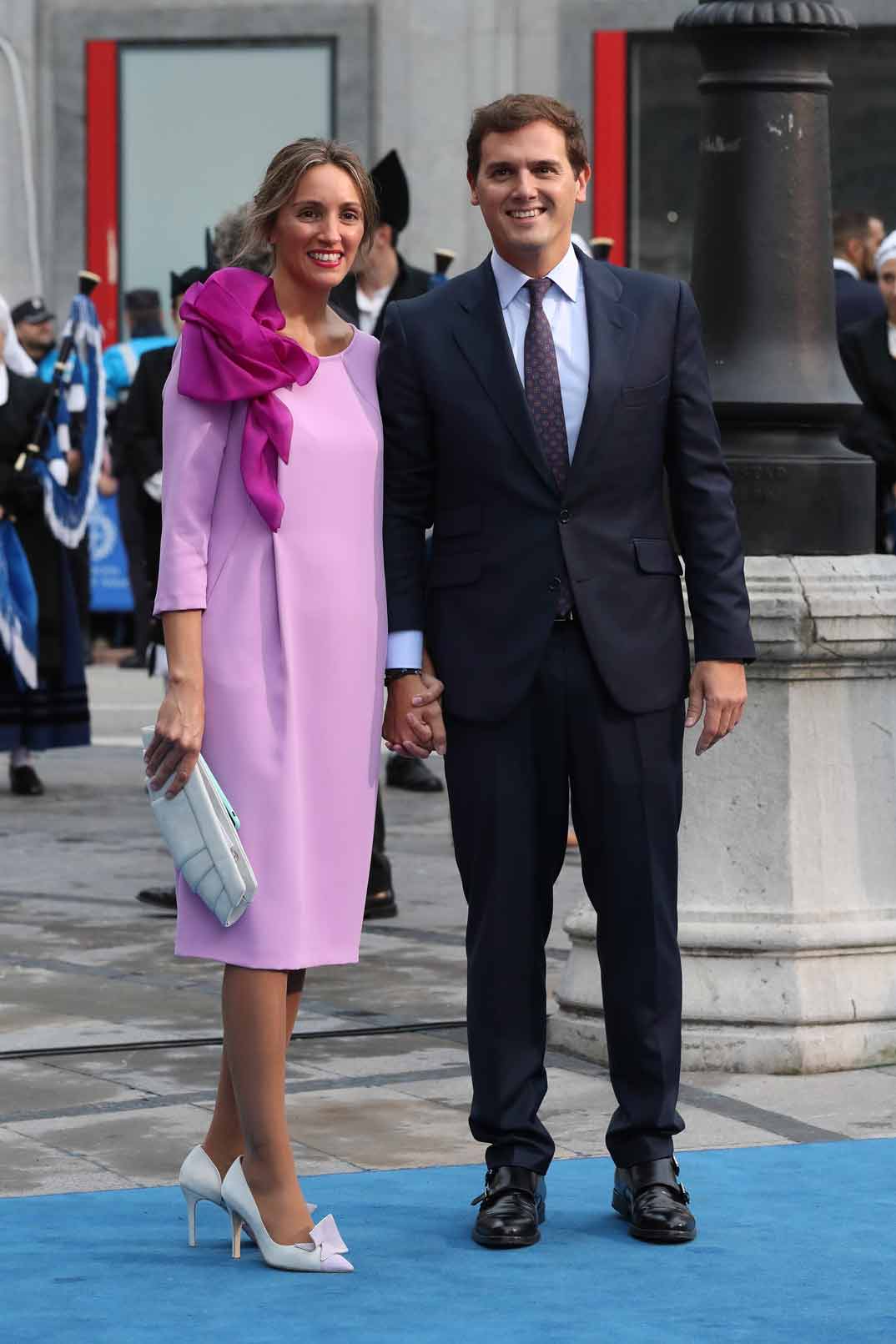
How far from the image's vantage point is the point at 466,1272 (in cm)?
450

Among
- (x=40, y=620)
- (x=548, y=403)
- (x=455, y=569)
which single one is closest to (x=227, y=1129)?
(x=455, y=569)

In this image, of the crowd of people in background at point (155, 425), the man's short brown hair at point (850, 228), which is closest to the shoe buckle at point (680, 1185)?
the crowd of people in background at point (155, 425)

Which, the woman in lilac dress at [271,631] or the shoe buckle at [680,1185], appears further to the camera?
the shoe buckle at [680,1185]

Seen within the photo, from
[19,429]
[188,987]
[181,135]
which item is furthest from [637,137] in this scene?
[188,987]

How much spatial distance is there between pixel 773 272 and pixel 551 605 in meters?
1.88

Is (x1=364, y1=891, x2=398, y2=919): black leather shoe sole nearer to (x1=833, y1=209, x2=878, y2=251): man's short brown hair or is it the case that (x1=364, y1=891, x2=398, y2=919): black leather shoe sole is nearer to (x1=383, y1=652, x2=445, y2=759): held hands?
(x1=383, y1=652, x2=445, y2=759): held hands

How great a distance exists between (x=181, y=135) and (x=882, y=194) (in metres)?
5.00

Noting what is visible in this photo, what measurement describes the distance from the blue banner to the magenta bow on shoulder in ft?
39.8

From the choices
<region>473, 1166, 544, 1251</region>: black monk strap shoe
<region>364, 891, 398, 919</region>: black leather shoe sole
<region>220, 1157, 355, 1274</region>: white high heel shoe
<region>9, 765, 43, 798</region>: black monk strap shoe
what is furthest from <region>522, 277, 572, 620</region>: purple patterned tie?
<region>9, 765, 43, 798</region>: black monk strap shoe

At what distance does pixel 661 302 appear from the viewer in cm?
475

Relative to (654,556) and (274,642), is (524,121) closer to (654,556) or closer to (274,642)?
(654,556)

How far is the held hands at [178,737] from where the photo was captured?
4.44m

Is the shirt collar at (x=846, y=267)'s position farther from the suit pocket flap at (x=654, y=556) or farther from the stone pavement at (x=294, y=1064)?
the suit pocket flap at (x=654, y=556)

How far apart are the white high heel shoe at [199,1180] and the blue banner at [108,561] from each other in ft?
39.7
